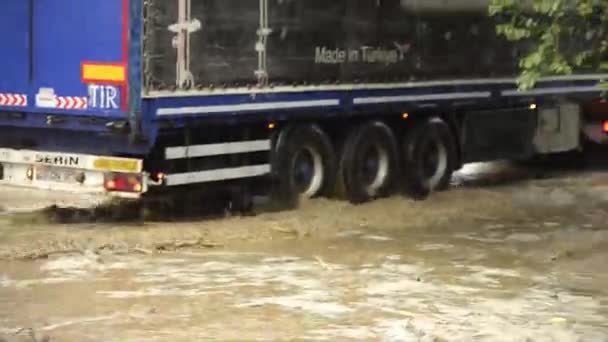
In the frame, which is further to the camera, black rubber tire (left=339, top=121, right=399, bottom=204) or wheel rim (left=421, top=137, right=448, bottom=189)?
wheel rim (left=421, top=137, right=448, bottom=189)

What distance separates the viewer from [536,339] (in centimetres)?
857

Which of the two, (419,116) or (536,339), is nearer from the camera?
(536,339)

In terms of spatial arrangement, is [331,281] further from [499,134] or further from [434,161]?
[499,134]

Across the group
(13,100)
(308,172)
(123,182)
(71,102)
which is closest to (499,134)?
(308,172)

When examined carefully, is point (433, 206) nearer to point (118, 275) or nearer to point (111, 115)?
point (111, 115)

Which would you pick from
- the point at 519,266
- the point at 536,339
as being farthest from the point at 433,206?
the point at 536,339

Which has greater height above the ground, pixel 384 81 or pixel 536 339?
pixel 384 81

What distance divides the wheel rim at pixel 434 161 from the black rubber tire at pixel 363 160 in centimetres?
68

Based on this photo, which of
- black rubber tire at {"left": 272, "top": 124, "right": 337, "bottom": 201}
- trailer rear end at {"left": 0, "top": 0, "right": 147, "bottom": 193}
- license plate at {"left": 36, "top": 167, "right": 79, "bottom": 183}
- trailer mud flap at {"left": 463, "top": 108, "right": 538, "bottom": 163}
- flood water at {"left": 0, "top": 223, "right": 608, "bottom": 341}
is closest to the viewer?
flood water at {"left": 0, "top": 223, "right": 608, "bottom": 341}

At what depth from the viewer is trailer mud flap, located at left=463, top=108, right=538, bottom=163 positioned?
17.8 metres

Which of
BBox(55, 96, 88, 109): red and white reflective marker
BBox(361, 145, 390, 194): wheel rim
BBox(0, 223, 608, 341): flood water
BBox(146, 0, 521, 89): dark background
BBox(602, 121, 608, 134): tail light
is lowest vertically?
BBox(0, 223, 608, 341): flood water

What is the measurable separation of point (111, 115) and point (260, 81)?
6.54 feet

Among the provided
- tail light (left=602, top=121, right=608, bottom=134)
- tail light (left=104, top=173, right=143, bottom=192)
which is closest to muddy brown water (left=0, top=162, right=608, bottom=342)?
tail light (left=104, top=173, right=143, bottom=192)

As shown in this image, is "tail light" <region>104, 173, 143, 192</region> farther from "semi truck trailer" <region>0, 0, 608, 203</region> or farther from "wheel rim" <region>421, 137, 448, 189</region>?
"wheel rim" <region>421, 137, 448, 189</region>
